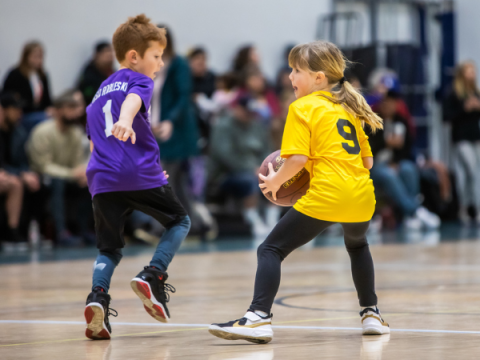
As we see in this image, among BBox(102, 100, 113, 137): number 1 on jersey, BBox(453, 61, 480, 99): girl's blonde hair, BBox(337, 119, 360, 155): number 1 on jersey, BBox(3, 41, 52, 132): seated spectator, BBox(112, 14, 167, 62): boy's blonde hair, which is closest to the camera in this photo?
BBox(337, 119, 360, 155): number 1 on jersey

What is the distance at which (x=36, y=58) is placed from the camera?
1006cm

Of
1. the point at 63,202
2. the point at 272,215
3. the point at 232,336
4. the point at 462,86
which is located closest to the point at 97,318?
the point at 232,336

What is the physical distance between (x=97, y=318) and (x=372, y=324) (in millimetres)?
1128

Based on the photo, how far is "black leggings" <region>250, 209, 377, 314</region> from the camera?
3.33 metres

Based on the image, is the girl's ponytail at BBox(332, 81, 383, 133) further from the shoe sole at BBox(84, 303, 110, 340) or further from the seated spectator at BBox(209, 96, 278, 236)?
the seated spectator at BBox(209, 96, 278, 236)

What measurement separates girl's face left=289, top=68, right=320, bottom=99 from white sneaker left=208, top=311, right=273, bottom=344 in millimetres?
1023

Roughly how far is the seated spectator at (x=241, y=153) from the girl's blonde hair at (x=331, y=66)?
6.73m

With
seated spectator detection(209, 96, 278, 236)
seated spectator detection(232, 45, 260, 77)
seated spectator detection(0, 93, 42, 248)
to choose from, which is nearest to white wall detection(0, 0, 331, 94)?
seated spectator detection(232, 45, 260, 77)

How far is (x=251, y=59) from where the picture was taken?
38.7 ft

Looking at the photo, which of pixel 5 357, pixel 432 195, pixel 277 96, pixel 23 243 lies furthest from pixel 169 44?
pixel 432 195

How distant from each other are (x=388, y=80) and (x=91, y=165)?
883 centimetres

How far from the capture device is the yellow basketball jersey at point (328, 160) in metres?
3.38

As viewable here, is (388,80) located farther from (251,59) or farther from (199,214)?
(199,214)

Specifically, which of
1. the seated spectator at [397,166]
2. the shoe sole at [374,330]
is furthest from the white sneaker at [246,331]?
the seated spectator at [397,166]
